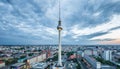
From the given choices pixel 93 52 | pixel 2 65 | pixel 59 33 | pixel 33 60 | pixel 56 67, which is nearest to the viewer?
pixel 56 67

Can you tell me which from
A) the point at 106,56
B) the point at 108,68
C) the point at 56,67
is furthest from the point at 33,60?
the point at 106,56

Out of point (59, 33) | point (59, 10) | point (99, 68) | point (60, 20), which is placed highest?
point (59, 10)

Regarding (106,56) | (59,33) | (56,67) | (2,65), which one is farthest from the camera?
(106,56)

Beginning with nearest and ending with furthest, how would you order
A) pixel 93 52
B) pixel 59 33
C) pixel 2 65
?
pixel 59 33 < pixel 2 65 < pixel 93 52

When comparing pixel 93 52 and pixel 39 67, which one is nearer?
pixel 39 67

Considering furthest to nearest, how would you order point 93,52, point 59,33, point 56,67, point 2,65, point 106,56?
point 93,52
point 106,56
point 2,65
point 59,33
point 56,67

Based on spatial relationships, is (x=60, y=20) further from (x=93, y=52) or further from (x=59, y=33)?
(x=93, y=52)

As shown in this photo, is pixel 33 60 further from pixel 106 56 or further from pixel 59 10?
pixel 106 56

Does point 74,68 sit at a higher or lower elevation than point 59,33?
lower

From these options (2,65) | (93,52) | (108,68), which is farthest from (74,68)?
(93,52)
